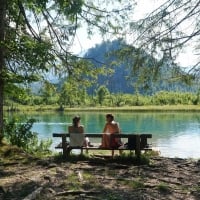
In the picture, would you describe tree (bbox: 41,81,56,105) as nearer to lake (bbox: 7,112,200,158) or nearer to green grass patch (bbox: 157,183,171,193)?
lake (bbox: 7,112,200,158)

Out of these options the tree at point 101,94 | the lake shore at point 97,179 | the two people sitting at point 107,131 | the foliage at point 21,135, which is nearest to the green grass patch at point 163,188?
the lake shore at point 97,179

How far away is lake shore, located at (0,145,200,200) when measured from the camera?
24.1 feet

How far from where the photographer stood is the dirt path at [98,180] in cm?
735

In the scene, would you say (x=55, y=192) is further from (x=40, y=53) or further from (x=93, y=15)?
(x=93, y=15)

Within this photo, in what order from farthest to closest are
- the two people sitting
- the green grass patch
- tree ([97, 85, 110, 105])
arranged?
1. tree ([97, 85, 110, 105])
2. the two people sitting
3. the green grass patch

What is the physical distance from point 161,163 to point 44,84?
16.9 ft

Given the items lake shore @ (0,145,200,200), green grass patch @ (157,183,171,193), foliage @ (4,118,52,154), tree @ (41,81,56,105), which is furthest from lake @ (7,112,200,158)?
green grass patch @ (157,183,171,193)

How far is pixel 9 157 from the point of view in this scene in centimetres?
1088

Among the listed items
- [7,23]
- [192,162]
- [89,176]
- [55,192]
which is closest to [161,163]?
[192,162]

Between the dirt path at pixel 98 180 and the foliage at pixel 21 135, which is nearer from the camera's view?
the dirt path at pixel 98 180

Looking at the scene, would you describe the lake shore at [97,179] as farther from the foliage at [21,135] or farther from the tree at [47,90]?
the foliage at [21,135]

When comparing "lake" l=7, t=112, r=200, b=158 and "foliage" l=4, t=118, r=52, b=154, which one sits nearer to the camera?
"foliage" l=4, t=118, r=52, b=154

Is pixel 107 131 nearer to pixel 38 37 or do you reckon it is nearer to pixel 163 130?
pixel 38 37

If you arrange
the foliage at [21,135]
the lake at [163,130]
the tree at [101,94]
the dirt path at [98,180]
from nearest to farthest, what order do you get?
the dirt path at [98,180]
the foliage at [21,135]
the lake at [163,130]
the tree at [101,94]
